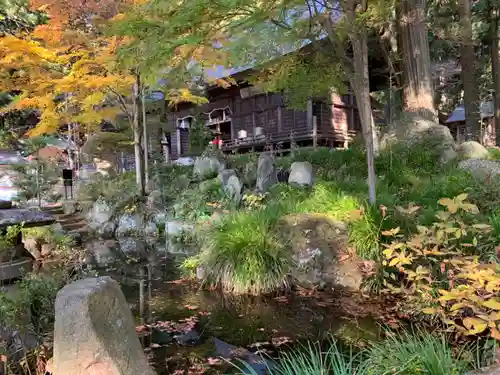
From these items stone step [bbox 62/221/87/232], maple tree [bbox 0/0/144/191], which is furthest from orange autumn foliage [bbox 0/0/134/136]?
stone step [bbox 62/221/87/232]

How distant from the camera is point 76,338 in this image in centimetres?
261

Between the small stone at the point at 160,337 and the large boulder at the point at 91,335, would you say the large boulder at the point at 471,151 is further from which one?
the large boulder at the point at 91,335

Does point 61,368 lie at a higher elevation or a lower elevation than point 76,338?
lower

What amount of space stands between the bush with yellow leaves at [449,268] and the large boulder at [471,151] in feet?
15.5

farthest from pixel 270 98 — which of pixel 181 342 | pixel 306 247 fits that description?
pixel 181 342

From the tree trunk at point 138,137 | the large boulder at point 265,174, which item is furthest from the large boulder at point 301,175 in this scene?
the tree trunk at point 138,137

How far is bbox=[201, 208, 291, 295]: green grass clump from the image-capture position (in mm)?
6051

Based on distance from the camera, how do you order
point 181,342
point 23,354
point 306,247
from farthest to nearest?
point 306,247 → point 181,342 → point 23,354

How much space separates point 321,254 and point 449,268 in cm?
223

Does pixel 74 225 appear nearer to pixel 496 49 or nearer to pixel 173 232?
pixel 173 232

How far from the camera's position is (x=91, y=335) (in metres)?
2.62

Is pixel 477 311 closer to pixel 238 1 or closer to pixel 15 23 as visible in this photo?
pixel 238 1

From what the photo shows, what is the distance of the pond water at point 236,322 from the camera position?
4320 millimetres

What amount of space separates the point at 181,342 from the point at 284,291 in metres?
2.05
